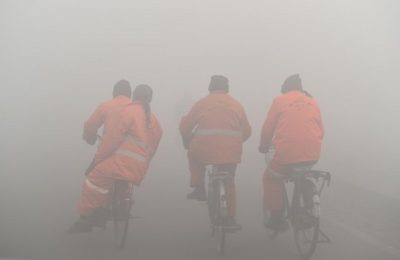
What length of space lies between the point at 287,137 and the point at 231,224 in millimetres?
877

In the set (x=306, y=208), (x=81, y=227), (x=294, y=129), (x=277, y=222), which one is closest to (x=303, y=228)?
(x=306, y=208)

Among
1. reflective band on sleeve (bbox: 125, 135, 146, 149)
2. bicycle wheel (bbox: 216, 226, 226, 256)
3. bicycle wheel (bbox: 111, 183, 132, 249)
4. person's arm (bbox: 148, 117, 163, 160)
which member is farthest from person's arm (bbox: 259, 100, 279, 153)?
bicycle wheel (bbox: 111, 183, 132, 249)

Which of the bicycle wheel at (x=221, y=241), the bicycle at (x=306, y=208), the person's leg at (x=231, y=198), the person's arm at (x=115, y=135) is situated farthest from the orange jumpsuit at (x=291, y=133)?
the person's arm at (x=115, y=135)

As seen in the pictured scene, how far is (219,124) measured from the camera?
466 cm

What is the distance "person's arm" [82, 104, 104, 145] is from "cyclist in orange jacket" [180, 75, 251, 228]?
733 mm

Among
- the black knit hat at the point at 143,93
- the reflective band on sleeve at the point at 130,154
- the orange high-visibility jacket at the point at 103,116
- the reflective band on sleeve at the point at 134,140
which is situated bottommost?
the reflective band on sleeve at the point at 130,154

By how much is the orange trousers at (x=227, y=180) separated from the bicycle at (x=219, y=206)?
0.17 feet

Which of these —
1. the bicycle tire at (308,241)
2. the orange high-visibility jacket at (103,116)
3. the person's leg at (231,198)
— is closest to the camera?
the bicycle tire at (308,241)

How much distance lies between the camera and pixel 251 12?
15.3 feet

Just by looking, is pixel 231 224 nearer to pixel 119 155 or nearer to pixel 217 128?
pixel 217 128

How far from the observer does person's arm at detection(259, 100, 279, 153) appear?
4500mm

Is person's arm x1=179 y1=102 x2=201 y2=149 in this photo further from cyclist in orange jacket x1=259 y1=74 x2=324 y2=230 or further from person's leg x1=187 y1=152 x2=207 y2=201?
cyclist in orange jacket x1=259 y1=74 x2=324 y2=230

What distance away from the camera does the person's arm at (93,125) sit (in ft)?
15.0

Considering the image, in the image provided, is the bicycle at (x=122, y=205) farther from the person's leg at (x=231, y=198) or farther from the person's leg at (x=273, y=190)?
the person's leg at (x=273, y=190)
